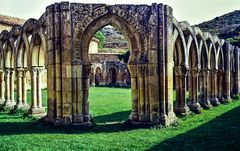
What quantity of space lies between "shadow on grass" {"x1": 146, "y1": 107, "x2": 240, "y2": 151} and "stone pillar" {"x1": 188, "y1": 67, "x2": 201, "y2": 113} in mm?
2682

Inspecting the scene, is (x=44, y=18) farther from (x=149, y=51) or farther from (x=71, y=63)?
(x=149, y=51)

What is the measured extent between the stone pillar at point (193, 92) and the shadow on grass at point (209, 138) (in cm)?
268

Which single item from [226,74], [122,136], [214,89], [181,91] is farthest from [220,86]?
[122,136]

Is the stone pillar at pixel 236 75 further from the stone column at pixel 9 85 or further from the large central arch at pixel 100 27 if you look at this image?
the stone column at pixel 9 85

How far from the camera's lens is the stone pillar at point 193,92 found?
14445 mm

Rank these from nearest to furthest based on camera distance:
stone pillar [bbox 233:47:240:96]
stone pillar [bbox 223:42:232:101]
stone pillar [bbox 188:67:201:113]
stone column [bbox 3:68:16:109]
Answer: stone pillar [bbox 188:67:201:113] < stone column [bbox 3:68:16:109] < stone pillar [bbox 223:42:232:101] < stone pillar [bbox 233:47:240:96]

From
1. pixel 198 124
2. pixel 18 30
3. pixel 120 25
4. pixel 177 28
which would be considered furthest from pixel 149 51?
pixel 18 30

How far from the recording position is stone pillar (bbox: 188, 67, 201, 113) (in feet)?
47.4

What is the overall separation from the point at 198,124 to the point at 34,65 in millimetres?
7200

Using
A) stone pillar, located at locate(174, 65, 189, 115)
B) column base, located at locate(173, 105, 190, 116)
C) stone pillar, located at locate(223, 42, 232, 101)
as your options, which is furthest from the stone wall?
column base, located at locate(173, 105, 190, 116)

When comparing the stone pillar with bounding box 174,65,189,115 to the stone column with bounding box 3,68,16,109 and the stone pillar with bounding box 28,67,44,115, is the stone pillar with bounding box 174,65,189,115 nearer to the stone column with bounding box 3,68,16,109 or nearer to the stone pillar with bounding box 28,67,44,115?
the stone pillar with bounding box 28,67,44,115

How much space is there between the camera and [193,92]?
48.3ft

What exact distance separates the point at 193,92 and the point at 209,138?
583 cm

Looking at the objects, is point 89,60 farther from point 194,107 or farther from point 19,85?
point 194,107
